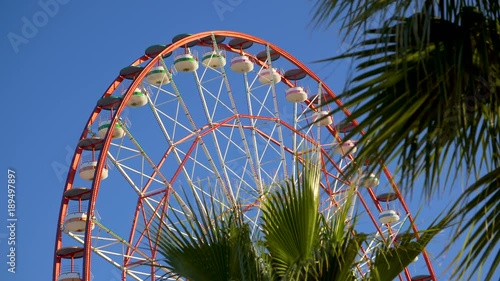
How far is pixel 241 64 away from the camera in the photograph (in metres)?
28.9

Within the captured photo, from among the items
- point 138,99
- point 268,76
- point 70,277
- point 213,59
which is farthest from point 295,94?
point 70,277

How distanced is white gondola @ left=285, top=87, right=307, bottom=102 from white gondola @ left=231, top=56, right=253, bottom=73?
4.57ft

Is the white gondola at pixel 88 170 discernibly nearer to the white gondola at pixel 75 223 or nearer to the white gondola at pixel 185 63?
the white gondola at pixel 75 223

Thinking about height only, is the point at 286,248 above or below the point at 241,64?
below

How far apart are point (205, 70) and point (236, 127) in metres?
1.94

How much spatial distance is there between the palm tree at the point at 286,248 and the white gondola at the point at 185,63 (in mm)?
21914

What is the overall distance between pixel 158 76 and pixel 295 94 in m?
4.32

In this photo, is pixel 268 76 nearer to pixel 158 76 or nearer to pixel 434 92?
pixel 158 76

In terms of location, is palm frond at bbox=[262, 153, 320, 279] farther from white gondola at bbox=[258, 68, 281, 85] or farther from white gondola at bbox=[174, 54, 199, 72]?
white gondola at bbox=[258, 68, 281, 85]

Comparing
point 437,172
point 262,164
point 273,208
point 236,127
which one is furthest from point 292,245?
point 236,127

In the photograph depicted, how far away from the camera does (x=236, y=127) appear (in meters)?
27.2

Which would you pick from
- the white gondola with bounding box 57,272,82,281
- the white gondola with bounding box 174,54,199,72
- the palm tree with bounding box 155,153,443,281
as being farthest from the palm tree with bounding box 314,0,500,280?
the white gondola with bounding box 174,54,199,72

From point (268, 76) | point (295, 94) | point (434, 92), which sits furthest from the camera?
point (295, 94)

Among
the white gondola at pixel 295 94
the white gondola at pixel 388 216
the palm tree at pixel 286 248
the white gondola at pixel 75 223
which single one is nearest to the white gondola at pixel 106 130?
the white gondola at pixel 75 223
